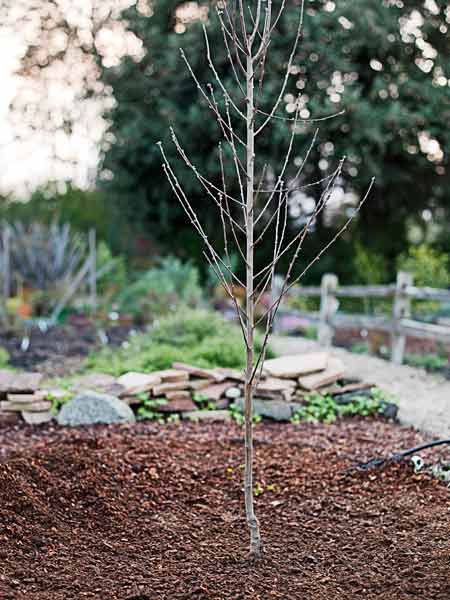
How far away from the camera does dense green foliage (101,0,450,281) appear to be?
11570 millimetres

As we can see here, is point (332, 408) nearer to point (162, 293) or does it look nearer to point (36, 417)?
point (36, 417)

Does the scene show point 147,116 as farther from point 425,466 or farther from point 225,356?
point 425,466

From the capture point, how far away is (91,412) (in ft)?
17.4

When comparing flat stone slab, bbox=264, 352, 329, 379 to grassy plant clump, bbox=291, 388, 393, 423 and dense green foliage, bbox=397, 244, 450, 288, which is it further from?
dense green foliage, bbox=397, 244, 450, 288

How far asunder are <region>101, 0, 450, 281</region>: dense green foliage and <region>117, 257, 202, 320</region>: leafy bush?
1.69 m

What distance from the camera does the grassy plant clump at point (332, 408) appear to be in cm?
556

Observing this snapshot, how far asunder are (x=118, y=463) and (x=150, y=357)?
2526mm

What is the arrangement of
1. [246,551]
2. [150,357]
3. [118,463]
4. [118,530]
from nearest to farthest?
[246,551], [118,530], [118,463], [150,357]

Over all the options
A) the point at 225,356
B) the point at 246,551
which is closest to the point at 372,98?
the point at 225,356

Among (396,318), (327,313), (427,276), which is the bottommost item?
(327,313)

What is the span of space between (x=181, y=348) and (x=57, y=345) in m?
2.41

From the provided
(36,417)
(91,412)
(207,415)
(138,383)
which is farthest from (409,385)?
(36,417)

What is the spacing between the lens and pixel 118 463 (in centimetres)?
396

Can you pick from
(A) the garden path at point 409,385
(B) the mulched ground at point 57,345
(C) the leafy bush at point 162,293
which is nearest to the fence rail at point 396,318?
(A) the garden path at point 409,385
